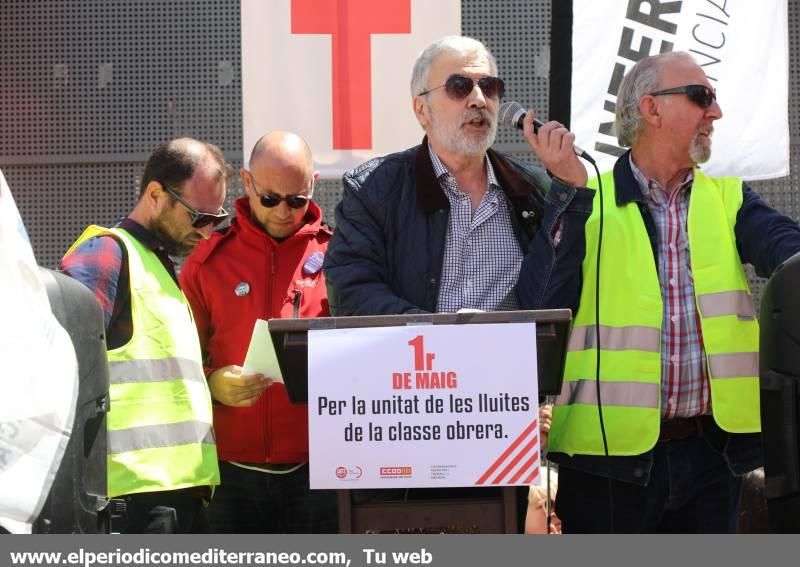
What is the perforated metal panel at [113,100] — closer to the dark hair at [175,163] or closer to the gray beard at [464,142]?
the dark hair at [175,163]

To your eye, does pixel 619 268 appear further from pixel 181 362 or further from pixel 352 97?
pixel 352 97

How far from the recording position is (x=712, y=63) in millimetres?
4418

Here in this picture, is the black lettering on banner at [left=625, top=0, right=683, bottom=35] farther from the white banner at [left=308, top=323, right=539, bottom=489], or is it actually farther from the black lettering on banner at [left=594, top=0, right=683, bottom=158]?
the white banner at [left=308, top=323, right=539, bottom=489]

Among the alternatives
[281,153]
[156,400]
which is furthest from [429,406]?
[281,153]

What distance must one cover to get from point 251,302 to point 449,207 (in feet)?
3.03

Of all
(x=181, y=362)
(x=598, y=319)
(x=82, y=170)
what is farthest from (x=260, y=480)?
(x=82, y=170)

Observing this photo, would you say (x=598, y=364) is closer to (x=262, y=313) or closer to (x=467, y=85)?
(x=467, y=85)

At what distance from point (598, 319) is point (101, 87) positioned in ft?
10.3

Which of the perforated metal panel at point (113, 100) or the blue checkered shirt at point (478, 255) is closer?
the blue checkered shirt at point (478, 255)

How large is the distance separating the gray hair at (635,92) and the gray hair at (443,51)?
1.40ft

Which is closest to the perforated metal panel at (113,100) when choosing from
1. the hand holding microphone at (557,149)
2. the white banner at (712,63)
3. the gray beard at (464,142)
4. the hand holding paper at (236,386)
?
the white banner at (712,63)

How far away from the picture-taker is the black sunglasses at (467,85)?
330 cm

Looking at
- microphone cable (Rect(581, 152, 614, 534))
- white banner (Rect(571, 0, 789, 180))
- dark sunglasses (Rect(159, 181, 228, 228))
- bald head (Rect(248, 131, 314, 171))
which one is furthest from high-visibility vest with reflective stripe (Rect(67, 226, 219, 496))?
white banner (Rect(571, 0, 789, 180))

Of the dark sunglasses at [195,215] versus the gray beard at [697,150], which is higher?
the gray beard at [697,150]
